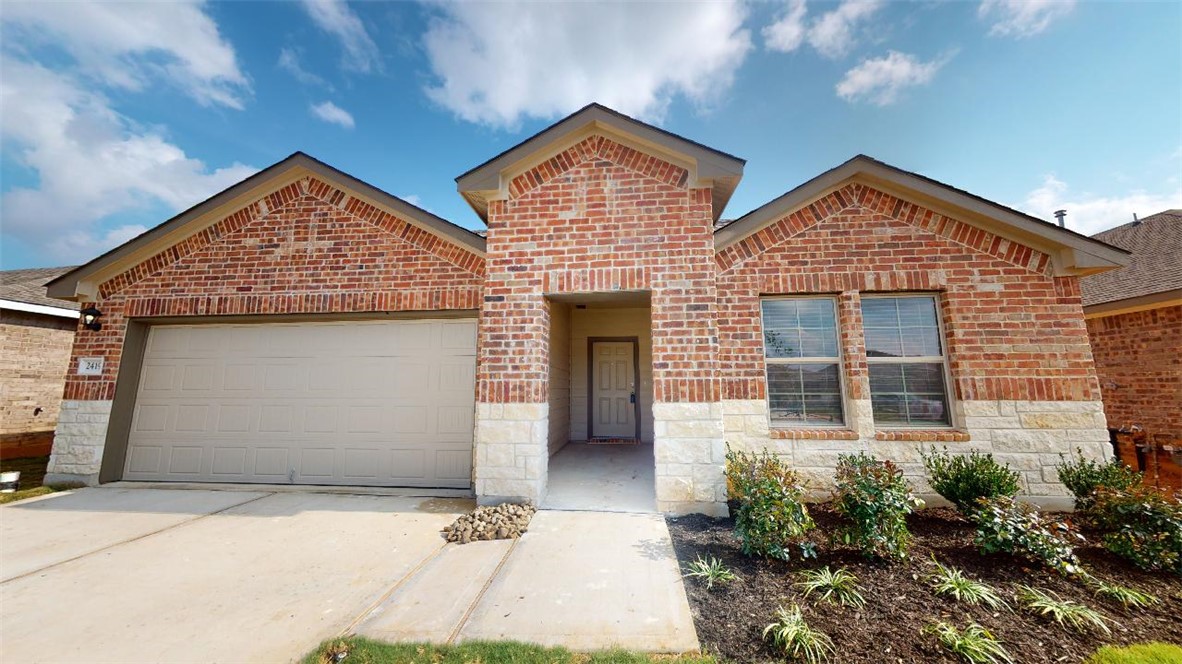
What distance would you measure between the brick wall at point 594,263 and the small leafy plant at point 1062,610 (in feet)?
9.06

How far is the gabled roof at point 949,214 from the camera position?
500 centimetres

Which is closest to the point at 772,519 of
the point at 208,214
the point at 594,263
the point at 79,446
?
the point at 594,263

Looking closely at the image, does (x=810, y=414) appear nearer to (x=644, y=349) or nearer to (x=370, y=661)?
(x=644, y=349)

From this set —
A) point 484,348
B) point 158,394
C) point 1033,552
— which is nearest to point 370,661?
point 484,348

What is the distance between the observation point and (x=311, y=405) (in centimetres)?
621

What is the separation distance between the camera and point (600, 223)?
5332mm

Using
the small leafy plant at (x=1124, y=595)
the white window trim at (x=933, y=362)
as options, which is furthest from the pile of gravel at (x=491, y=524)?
the small leafy plant at (x=1124, y=595)

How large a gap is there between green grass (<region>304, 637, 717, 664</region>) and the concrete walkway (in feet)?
0.37

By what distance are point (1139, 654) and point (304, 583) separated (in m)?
5.61

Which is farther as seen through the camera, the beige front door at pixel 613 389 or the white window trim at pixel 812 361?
the beige front door at pixel 613 389

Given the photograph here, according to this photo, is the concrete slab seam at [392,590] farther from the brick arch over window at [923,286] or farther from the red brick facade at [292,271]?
the brick arch over window at [923,286]

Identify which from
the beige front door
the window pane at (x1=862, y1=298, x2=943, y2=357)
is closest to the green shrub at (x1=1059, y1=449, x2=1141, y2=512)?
the window pane at (x1=862, y1=298, x2=943, y2=357)

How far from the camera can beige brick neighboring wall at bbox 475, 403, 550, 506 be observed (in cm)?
496

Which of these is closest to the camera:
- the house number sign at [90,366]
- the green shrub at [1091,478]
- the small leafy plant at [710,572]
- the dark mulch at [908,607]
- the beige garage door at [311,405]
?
the dark mulch at [908,607]
